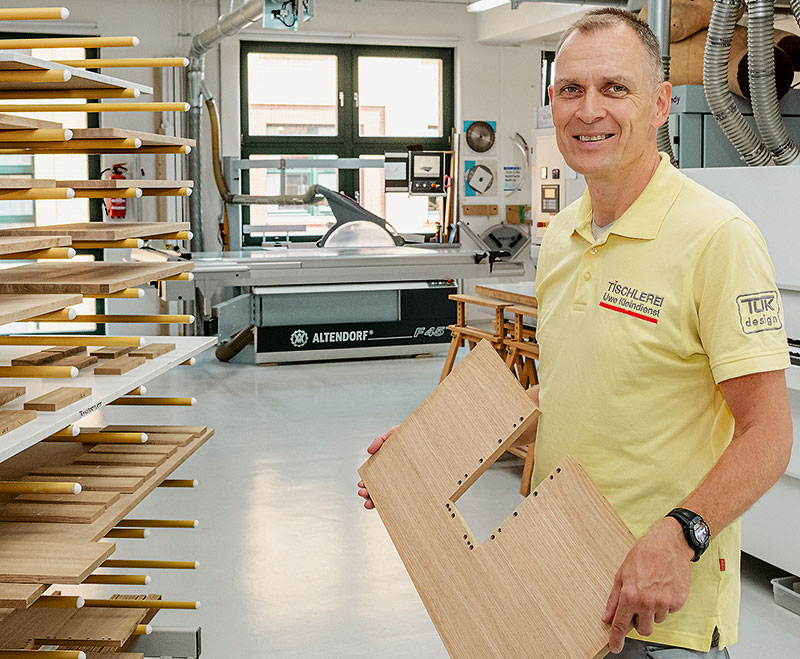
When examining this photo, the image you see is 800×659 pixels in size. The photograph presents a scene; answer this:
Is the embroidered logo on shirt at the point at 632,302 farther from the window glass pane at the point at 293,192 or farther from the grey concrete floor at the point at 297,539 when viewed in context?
the window glass pane at the point at 293,192

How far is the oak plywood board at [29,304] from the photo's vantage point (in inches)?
60.8

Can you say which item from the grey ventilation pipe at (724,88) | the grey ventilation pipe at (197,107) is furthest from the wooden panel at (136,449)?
the grey ventilation pipe at (197,107)

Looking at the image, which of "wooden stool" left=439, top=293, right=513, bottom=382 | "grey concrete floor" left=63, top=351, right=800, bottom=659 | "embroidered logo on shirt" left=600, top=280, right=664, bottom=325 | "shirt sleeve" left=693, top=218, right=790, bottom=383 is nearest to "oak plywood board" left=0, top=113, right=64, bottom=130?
"embroidered logo on shirt" left=600, top=280, right=664, bottom=325

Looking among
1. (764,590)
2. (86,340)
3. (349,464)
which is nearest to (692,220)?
(86,340)

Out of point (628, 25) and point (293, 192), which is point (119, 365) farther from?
point (293, 192)

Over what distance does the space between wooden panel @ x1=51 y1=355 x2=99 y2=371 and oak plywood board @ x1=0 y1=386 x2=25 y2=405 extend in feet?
0.78

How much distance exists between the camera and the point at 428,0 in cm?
953

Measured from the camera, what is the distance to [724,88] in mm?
3344

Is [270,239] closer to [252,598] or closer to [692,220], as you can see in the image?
[252,598]

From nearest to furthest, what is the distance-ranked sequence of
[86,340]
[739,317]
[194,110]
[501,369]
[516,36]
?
1. [739,317]
2. [501,369]
3. [86,340]
4. [194,110]
5. [516,36]

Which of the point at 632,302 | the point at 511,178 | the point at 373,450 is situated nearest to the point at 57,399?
the point at 373,450

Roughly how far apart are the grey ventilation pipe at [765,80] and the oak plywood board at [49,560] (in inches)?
104

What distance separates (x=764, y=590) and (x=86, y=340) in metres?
2.61

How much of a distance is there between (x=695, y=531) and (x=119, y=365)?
4.54 ft
